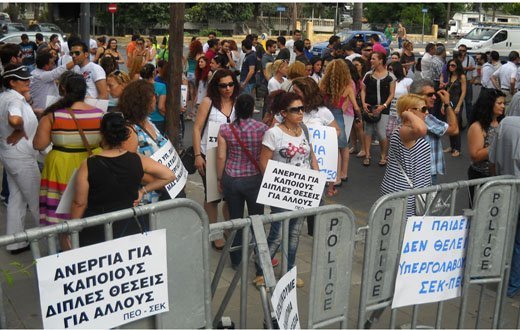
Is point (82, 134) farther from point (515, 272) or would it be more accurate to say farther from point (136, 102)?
point (515, 272)

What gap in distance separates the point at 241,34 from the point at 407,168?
168 ft

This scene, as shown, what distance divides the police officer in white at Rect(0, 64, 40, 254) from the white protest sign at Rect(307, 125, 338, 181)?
2.53 meters

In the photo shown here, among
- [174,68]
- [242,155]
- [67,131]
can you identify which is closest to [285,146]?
Result: [242,155]

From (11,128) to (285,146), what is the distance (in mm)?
2334

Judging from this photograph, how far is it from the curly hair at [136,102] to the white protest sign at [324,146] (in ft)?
5.99

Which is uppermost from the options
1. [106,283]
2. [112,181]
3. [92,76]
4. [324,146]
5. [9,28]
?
[9,28]

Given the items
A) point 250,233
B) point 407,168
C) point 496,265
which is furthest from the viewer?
point 407,168

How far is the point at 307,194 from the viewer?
527 centimetres

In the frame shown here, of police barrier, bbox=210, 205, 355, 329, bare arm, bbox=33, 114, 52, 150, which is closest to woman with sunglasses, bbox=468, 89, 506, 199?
Answer: police barrier, bbox=210, 205, 355, 329

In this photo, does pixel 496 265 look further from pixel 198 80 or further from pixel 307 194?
pixel 198 80

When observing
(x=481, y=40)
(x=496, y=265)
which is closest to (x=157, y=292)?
(x=496, y=265)

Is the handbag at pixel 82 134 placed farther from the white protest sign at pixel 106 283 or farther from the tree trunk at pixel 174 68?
the tree trunk at pixel 174 68

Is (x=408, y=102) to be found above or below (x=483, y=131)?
above

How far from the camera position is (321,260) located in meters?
4.01
